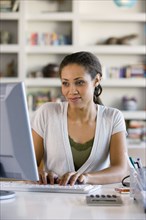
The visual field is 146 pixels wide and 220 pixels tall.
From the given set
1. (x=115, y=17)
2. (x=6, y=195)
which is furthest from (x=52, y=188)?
(x=115, y=17)

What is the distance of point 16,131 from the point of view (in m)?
1.43

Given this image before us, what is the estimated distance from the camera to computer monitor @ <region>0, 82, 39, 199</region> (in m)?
1.42

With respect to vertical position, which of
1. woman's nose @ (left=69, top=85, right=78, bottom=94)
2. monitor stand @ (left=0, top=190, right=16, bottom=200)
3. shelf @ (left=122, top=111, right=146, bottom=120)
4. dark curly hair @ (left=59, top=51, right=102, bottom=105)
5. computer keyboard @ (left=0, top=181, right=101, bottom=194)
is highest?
dark curly hair @ (left=59, top=51, right=102, bottom=105)

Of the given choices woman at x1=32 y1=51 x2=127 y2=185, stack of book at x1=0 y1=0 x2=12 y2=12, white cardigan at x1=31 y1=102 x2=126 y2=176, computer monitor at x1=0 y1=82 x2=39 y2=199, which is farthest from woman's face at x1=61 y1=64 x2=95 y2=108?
stack of book at x1=0 y1=0 x2=12 y2=12

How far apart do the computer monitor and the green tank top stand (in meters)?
0.78

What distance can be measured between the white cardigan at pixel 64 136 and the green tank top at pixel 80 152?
0.03 m

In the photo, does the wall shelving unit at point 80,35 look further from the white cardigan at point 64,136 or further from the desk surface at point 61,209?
the desk surface at point 61,209

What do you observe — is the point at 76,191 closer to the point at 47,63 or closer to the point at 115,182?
the point at 115,182

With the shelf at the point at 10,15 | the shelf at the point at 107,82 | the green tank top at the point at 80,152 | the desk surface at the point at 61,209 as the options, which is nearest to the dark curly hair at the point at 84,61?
the green tank top at the point at 80,152

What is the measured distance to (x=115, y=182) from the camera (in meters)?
2.08

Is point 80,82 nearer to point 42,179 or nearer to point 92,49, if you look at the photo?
point 42,179

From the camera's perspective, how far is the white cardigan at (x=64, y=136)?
7.44ft

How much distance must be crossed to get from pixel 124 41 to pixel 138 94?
64 cm

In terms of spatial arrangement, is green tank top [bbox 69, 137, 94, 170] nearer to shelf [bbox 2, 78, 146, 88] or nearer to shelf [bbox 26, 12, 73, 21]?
shelf [bbox 2, 78, 146, 88]
